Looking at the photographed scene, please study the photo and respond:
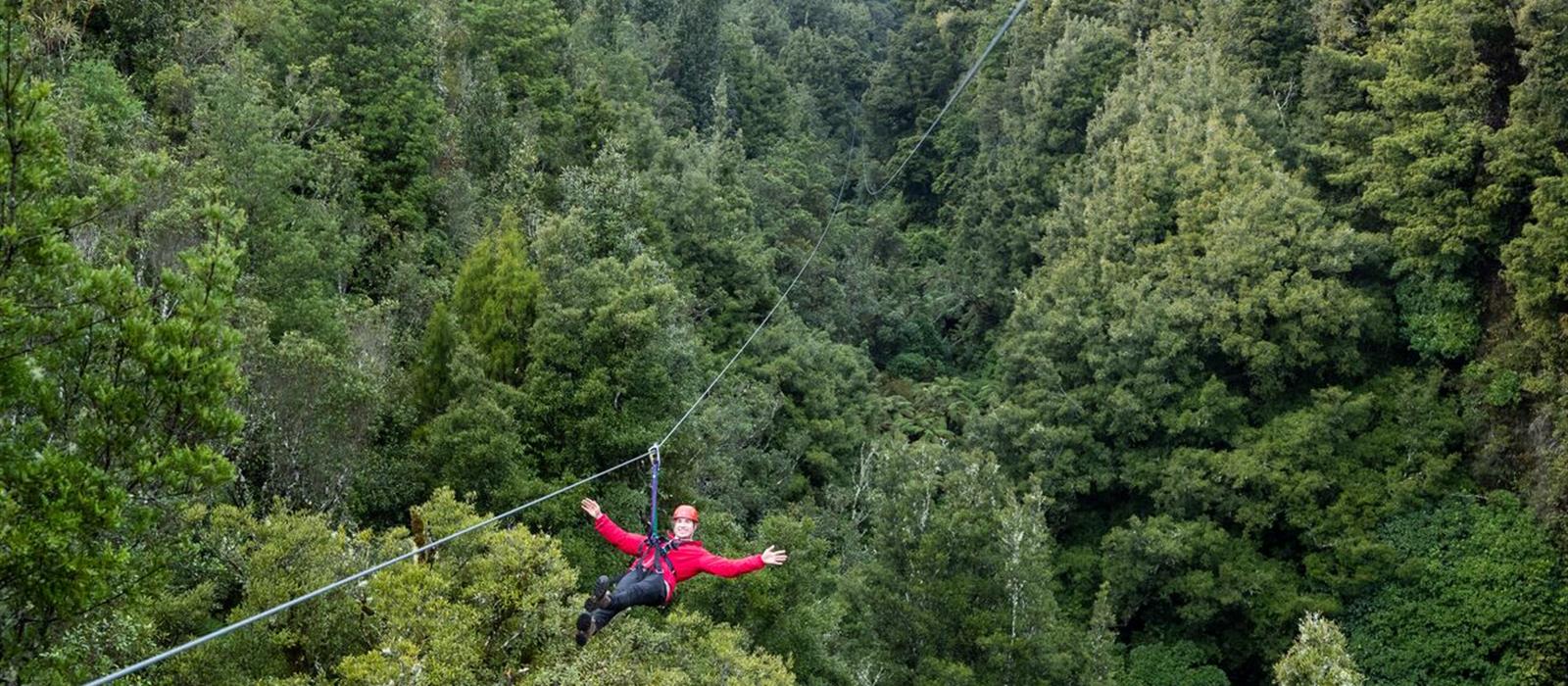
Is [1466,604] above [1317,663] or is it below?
below

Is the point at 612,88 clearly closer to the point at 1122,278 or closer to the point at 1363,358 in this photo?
the point at 1122,278

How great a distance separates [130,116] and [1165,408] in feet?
80.7

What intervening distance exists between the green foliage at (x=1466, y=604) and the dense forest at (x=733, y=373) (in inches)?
3.7

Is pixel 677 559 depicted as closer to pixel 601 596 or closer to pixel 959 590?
pixel 601 596

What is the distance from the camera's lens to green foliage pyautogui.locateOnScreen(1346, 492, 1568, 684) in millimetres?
23812

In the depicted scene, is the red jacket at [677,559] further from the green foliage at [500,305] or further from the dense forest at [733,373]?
the green foliage at [500,305]

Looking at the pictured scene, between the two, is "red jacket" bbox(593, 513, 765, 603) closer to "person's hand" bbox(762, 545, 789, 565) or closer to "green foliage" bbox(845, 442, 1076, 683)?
"person's hand" bbox(762, 545, 789, 565)

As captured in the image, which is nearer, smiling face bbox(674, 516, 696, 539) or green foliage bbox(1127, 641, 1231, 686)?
smiling face bbox(674, 516, 696, 539)

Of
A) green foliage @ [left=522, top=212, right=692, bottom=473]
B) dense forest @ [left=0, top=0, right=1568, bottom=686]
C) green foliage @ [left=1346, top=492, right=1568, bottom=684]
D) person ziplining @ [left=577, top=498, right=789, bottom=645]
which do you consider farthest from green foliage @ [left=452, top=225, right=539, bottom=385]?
green foliage @ [left=1346, top=492, right=1568, bottom=684]

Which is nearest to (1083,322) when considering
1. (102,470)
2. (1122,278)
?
(1122,278)

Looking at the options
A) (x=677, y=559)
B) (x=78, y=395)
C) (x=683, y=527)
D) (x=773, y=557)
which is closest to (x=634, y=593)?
(x=677, y=559)

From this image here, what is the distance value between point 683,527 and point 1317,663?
13897 mm

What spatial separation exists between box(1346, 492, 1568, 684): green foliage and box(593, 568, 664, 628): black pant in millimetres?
21750

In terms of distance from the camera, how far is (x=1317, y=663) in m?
19.0
